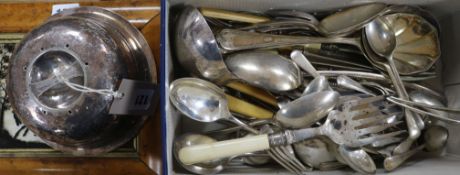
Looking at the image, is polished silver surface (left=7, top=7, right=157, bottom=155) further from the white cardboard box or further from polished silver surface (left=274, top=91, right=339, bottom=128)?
polished silver surface (left=274, top=91, right=339, bottom=128)

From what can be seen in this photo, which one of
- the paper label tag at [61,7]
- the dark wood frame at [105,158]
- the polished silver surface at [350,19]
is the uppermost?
the polished silver surface at [350,19]

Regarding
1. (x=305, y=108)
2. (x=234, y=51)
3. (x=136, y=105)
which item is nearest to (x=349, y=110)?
(x=305, y=108)

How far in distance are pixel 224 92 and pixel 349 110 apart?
0.16m

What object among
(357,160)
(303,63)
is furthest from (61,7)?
(357,160)

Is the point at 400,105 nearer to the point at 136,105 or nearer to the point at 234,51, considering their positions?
the point at 234,51

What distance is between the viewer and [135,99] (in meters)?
0.52

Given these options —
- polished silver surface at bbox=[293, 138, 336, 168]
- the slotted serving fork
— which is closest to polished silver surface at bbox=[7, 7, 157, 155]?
the slotted serving fork

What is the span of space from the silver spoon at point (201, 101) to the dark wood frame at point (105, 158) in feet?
0.37

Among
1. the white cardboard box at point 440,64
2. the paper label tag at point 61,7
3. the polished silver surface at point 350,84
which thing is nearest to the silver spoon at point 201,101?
the white cardboard box at point 440,64

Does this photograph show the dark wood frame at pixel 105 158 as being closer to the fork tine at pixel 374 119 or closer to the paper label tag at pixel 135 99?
the paper label tag at pixel 135 99

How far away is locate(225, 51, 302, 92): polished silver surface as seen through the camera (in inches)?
19.5

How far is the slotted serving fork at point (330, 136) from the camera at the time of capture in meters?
0.45

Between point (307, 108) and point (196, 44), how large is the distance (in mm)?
158

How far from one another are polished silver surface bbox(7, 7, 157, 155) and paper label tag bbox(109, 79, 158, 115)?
12 millimetres
